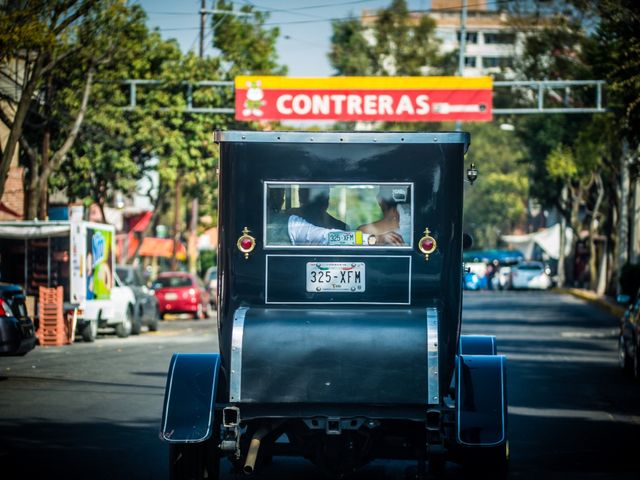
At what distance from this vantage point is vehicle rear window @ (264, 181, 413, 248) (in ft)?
29.9

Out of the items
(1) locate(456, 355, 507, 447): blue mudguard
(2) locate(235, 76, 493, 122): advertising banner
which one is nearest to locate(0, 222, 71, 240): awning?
(2) locate(235, 76, 493, 122): advertising banner

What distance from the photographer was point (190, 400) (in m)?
8.45

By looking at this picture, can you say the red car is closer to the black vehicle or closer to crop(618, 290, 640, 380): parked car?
crop(618, 290, 640, 380): parked car

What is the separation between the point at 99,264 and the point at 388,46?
175ft

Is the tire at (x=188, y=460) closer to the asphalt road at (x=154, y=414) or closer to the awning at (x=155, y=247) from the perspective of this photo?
the asphalt road at (x=154, y=414)

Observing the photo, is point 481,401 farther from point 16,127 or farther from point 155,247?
point 155,247

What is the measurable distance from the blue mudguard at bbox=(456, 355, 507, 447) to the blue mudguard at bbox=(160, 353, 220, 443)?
159 centimetres

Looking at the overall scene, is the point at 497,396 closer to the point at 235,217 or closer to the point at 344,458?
the point at 344,458

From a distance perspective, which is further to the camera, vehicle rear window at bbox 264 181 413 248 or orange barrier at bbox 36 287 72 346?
orange barrier at bbox 36 287 72 346

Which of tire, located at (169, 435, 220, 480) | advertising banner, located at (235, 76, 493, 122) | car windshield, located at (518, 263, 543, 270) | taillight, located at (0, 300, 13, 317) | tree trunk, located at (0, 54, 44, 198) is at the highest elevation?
advertising banner, located at (235, 76, 493, 122)

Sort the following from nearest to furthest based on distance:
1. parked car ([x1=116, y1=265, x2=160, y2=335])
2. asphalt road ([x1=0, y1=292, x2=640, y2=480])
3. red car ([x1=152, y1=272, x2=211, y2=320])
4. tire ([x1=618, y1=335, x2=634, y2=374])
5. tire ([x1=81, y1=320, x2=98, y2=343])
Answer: asphalt road ([x1=0, y1=292, x2=640, y2=480]), tire ([x1=618, y1=335, x2=634, y2=374]), tire ([x1=81, y1=320, x2=98, y2=343]), parked car ([x1=116, y1=265, x2=160, y2=335]), red car ([x1=152, y1=272, x2=211, y2=320])

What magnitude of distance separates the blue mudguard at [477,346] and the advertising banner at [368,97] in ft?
92.8

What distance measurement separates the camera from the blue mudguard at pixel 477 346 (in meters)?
10.2

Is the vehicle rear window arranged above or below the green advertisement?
above
